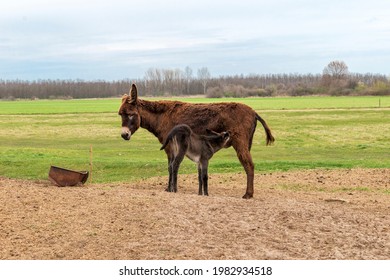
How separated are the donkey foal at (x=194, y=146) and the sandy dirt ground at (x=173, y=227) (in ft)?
4.72

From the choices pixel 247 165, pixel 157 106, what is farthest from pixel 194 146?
pixel 157 106

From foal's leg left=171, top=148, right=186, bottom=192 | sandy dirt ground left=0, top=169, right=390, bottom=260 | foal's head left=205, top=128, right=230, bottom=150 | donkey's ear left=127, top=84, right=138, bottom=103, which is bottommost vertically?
sandy dirt ground left=0, top=169, right=390, bottom=260

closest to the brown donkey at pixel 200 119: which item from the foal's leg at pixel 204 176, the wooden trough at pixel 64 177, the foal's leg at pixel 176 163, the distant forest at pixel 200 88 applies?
the foal's leg at pixel 176 163

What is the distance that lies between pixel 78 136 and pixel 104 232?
3228cm

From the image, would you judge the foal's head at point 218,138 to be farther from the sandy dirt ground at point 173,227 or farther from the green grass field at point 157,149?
the green grass field at point 157,149

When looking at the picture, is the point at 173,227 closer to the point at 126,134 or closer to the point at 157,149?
the point at 126,134

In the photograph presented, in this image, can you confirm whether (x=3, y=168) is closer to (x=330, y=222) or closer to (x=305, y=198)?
(x=305, y=198)

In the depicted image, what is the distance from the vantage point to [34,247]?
27.7 ft

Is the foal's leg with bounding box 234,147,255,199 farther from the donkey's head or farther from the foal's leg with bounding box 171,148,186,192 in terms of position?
the donkey's head

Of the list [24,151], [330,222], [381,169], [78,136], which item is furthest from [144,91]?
[330,222]

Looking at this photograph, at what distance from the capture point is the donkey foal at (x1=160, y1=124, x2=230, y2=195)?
12828 mm

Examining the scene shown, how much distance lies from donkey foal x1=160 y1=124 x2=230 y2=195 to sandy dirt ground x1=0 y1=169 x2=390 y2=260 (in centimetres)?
144

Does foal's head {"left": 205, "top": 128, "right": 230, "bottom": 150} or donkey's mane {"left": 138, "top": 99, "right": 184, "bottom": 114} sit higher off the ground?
donkey's mane {"left": 138, "top": 99, "right": 184, "bottom": 114}

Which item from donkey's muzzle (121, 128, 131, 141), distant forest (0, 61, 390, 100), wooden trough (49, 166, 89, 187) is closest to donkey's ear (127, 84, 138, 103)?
donkey's muzzle (121, 128, 131, 141)
